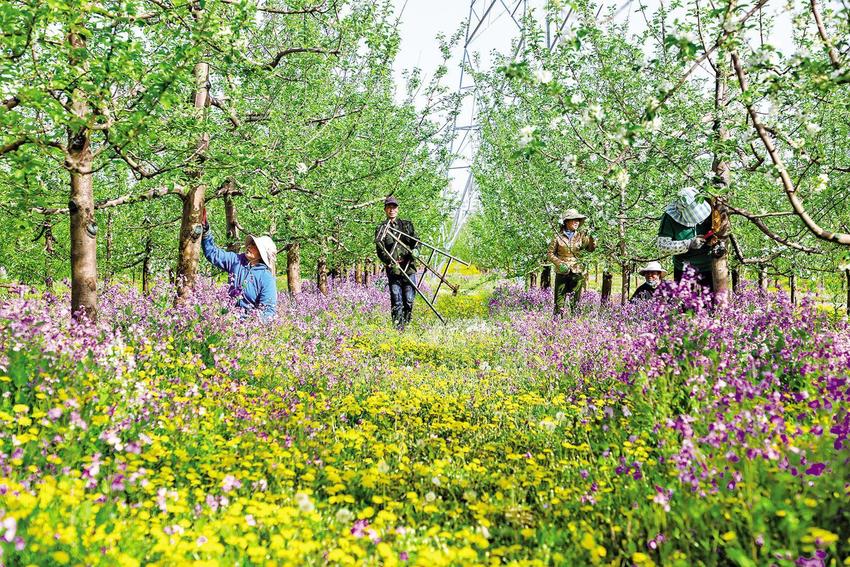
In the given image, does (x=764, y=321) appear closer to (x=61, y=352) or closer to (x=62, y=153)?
(x=61, y=352)

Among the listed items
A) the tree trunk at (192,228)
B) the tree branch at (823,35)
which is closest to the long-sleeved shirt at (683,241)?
the tree branch at (823,35)

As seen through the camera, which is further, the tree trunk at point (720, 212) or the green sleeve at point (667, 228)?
the green sleeve at point (667, 228)

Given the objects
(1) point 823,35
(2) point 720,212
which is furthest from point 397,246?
(1) point 823,35

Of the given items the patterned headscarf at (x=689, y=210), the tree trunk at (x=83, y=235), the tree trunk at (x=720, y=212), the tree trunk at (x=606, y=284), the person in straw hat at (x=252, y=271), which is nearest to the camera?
the tree trunk at (x=83, y=235)

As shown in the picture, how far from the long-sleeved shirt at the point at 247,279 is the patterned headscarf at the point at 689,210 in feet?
21.7

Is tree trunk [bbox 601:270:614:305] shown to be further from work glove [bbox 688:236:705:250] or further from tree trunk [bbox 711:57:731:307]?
tree trunk [bbox 711:57:731:307]

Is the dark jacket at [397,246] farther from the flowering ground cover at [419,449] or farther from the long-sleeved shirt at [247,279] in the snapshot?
the flowering ground cover at [419,449]

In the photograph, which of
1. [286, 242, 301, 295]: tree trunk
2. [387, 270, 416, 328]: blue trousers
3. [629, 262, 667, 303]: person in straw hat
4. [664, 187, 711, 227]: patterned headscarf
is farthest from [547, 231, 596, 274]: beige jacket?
[286, 242, 301, 295]: tree trunk

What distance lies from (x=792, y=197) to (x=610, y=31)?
22.4 feet

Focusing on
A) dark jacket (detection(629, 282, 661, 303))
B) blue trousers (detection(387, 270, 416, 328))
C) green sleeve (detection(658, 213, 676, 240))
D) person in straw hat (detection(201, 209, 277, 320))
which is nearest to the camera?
green sleeve (detection(658, 213, 676, 240))

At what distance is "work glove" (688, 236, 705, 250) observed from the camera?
813 centimetres

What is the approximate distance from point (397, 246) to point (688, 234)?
5505 mm

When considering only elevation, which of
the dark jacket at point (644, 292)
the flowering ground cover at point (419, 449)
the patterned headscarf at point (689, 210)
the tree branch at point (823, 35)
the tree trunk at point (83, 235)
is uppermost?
the tree branch at point (823, 35)

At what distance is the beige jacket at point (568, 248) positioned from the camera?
1076 centimetres
